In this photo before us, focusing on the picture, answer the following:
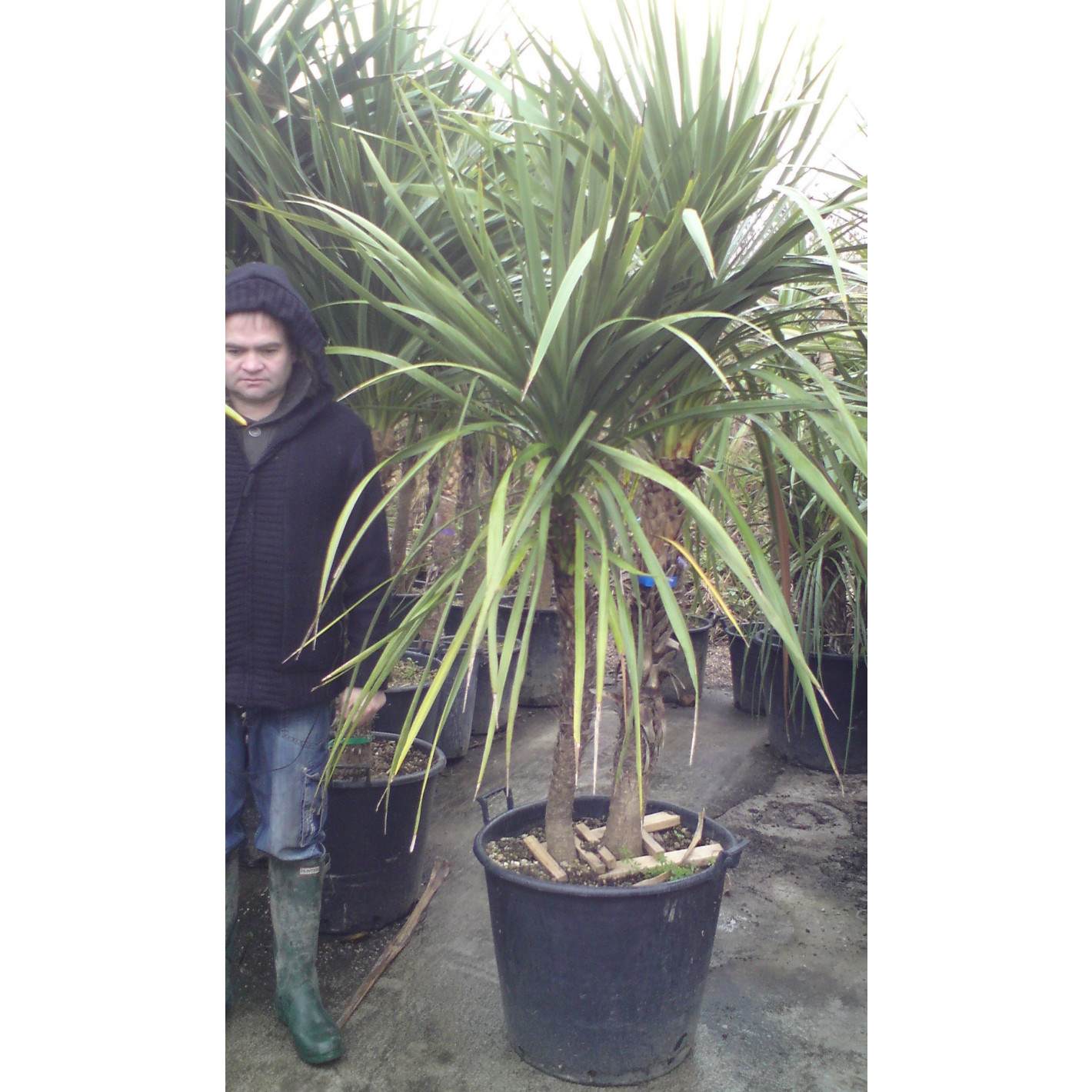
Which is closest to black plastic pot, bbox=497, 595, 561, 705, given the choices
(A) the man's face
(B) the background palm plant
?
(B) the background palm plant

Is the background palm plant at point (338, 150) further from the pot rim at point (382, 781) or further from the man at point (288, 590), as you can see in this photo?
the pot rim at point (382, 781)

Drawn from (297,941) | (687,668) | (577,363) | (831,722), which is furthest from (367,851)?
(687,668)

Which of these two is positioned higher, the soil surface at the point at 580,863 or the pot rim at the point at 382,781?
the pot rim at the point at 382,781

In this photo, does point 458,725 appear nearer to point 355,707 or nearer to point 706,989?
point 706,989

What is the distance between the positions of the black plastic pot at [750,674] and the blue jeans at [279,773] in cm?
187

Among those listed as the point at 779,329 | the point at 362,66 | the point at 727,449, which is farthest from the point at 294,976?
the point at 362,66

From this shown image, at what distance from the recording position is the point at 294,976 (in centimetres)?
141

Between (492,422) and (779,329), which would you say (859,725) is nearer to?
(779,329)

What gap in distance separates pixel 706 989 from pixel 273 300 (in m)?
1.42

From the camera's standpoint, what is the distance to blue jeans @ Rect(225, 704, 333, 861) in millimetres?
1368

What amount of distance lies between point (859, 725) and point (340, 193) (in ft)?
7.04

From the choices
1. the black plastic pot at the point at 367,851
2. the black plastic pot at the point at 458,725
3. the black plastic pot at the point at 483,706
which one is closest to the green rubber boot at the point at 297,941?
the black plastic pot at the point at 367,851

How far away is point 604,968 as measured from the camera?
1.25 metres

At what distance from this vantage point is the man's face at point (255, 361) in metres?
1.25
